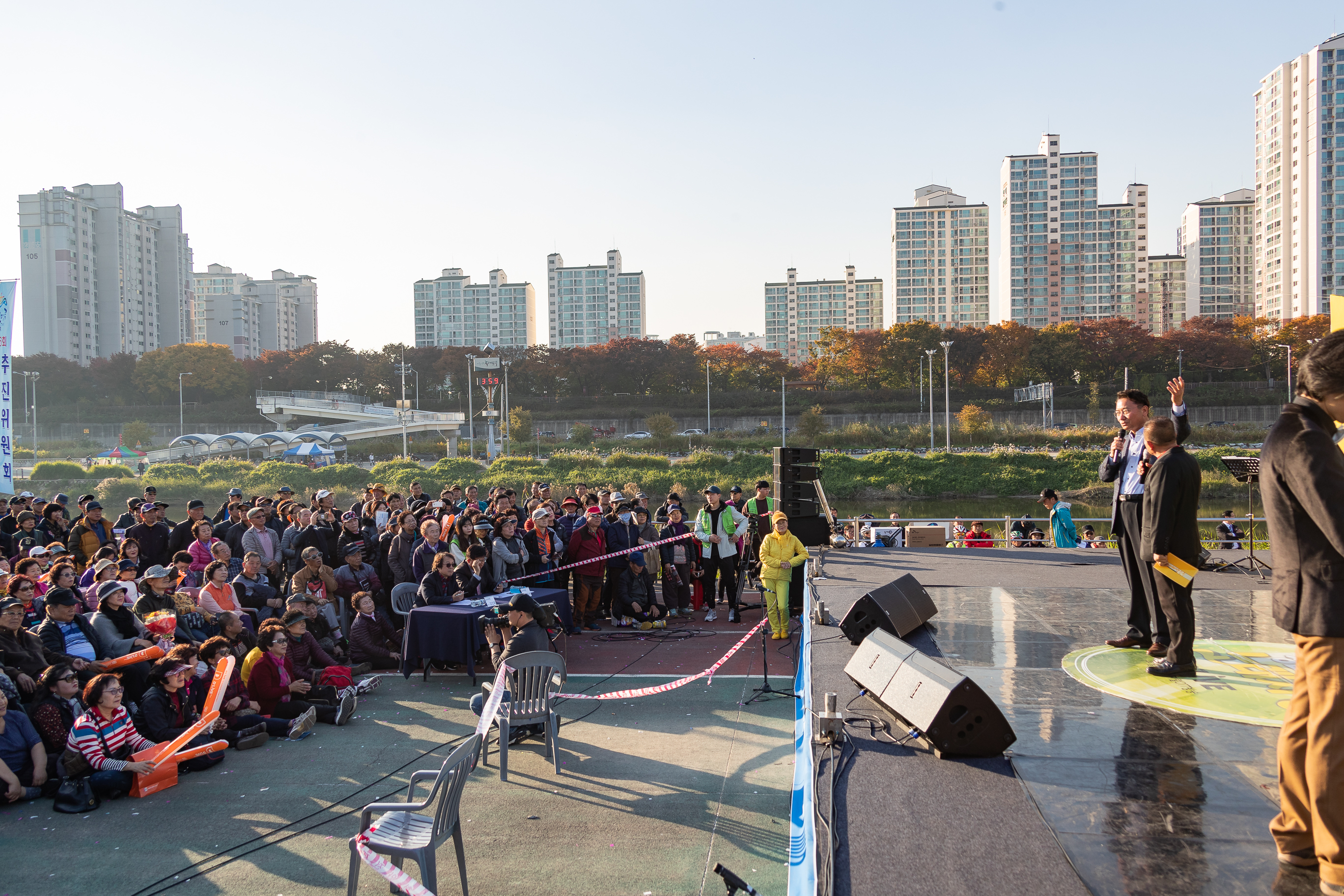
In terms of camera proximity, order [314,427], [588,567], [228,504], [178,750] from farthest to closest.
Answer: [314,427] → [228,504] → [588,567] → [178,750]

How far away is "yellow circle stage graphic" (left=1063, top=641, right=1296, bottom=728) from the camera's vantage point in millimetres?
4395

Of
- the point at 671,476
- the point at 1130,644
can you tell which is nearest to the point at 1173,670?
the point at 1130,644

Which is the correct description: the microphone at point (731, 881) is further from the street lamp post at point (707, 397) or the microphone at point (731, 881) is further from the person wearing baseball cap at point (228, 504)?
the street lamp post at point (707, 397)

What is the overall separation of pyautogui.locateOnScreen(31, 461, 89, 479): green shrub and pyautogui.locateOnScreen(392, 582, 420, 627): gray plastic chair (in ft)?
128

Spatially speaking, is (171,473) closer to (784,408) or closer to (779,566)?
(779,566)

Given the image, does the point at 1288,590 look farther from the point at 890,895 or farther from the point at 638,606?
the point at 638,606

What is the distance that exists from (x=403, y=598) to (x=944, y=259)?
126808 mm

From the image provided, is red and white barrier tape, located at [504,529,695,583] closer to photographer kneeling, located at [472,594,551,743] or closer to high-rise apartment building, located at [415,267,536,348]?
photographer kneeling, located at [472,594,551,743]

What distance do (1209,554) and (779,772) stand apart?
8.59 metres

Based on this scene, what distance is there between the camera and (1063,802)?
10.9 feet

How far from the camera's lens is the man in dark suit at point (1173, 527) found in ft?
15.2

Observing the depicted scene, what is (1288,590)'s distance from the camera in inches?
104

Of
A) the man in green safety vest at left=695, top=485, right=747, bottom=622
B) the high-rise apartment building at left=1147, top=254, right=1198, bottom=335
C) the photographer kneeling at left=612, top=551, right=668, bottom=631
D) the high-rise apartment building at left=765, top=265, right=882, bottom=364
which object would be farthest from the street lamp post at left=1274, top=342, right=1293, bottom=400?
the high-rise apartment building at left=765, top=265, right=882, bottom=364

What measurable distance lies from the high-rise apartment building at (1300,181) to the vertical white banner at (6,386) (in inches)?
4055
